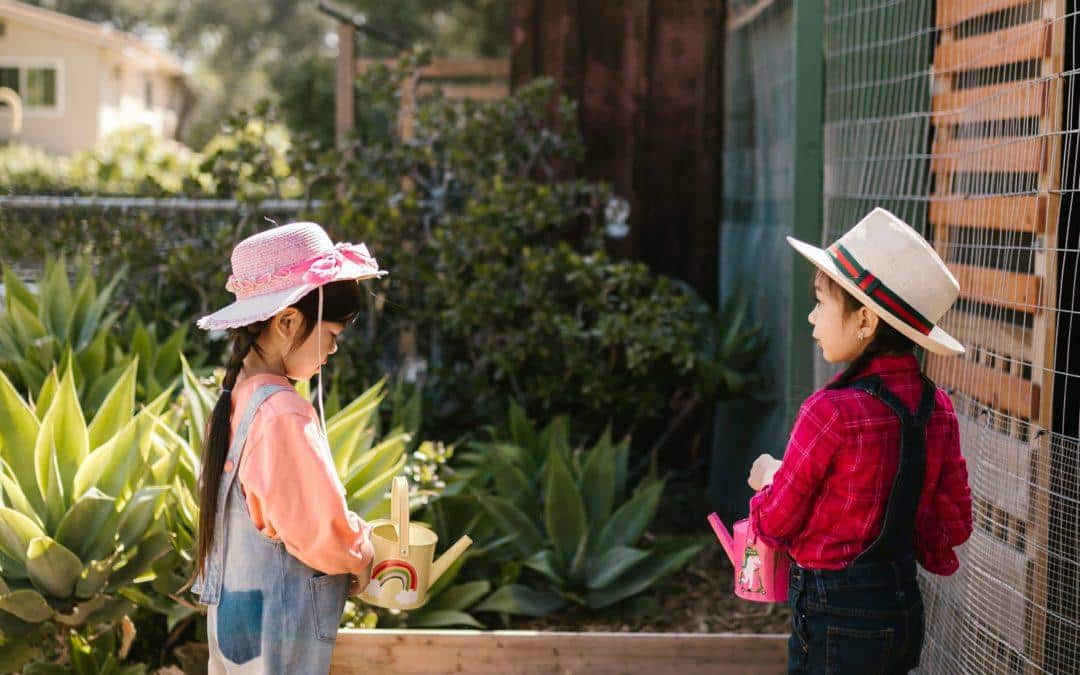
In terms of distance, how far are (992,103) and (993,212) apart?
0.30 meters

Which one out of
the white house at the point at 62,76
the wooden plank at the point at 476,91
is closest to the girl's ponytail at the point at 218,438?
the wooden plank at the point at 476,91

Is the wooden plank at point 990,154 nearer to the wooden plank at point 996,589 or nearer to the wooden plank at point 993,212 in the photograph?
the wooden plank at point 993,212

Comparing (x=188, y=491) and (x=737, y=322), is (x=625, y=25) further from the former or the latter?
(x=188, y=491)

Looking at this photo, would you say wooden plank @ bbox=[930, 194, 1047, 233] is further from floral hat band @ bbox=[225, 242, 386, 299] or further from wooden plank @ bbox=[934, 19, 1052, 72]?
floral hat band @ bbox=[225, 242, 386, 299]

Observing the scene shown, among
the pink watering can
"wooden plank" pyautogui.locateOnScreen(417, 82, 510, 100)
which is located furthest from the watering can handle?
"wooden plank" pyautogui.locateOnScreen(417, 82, 510, 100)

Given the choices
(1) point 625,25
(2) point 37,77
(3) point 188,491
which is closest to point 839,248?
(3) point 188,491

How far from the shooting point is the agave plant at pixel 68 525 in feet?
11.3

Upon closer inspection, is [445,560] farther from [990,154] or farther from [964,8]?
[964,8]

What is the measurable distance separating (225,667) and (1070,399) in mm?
2084

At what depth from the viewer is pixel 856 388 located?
8.27ft

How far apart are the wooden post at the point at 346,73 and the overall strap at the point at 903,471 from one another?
225 inches

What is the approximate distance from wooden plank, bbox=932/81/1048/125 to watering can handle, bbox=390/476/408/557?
1769 mm

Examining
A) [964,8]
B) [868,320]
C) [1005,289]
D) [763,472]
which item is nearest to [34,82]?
[964,8]

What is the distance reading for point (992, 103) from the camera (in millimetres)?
3230
